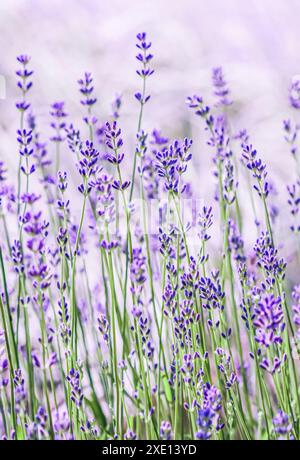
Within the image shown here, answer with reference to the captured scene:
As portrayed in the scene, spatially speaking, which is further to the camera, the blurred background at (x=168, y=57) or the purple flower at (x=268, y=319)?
the blurred background at (x=168, y=57)

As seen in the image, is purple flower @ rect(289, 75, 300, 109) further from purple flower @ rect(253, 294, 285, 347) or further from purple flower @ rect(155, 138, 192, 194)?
purple flower @ rect(253, 294, 285, 347)

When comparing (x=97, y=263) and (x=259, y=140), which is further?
(x=259, y=140)

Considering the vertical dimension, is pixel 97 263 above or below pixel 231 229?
above

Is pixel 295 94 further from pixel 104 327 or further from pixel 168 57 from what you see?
pixel 168 57

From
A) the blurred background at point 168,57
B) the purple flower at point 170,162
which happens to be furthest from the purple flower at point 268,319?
the blurred background at point 168,57

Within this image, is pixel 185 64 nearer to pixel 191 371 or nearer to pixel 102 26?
pixel 102 26

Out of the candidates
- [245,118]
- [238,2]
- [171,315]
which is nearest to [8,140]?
[245,118]

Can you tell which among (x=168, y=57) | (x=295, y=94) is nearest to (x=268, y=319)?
(x=295, y=94)

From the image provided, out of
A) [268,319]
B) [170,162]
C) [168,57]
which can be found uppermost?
[168,57]

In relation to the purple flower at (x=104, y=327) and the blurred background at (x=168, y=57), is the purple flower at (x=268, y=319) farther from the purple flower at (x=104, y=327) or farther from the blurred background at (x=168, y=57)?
the blurred background at (x=168, y=57)
